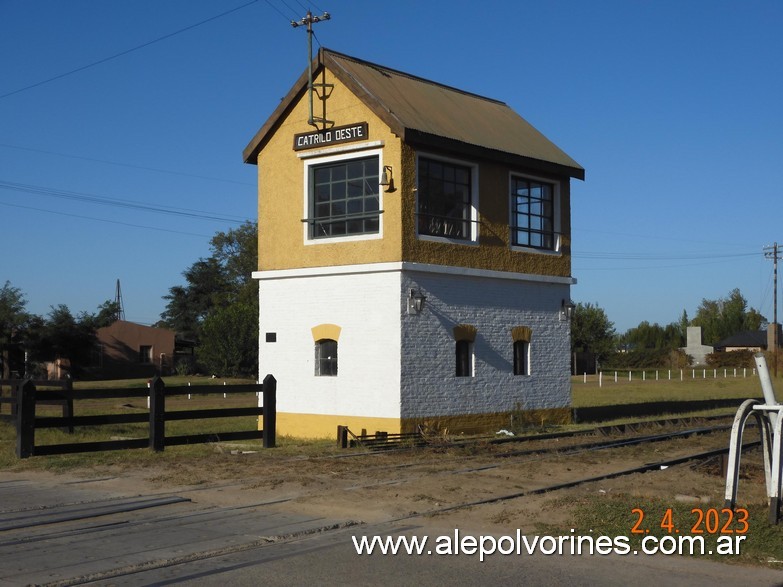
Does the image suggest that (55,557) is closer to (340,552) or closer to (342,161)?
(340,552)

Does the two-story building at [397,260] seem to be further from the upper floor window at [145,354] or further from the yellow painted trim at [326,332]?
the upper floor window at [145,354]

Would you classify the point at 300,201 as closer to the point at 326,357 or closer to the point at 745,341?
the point at 326,357

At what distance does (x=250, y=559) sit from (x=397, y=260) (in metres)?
12.1

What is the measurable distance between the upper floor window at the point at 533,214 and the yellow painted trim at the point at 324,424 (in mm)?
6117

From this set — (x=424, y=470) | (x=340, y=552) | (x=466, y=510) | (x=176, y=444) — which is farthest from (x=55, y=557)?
(x=176, y=444)

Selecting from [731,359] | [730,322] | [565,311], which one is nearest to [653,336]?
[730,322]

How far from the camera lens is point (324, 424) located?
21359mm

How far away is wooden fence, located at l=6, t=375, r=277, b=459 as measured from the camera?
51.9 ft

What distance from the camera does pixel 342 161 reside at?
71.4 ft

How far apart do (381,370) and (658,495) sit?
919 centimetres

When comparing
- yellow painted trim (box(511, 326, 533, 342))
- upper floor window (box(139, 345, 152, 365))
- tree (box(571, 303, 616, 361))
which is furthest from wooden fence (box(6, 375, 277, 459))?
tree (box(571, 303, 616, 361))

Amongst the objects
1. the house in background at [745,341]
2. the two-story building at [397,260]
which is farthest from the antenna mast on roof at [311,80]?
the house in background at [745,341]

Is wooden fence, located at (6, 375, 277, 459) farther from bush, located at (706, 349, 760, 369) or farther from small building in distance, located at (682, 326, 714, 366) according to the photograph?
small building in distance, located at (682, 326, 714, 366)

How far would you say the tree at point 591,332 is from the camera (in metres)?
85.8
